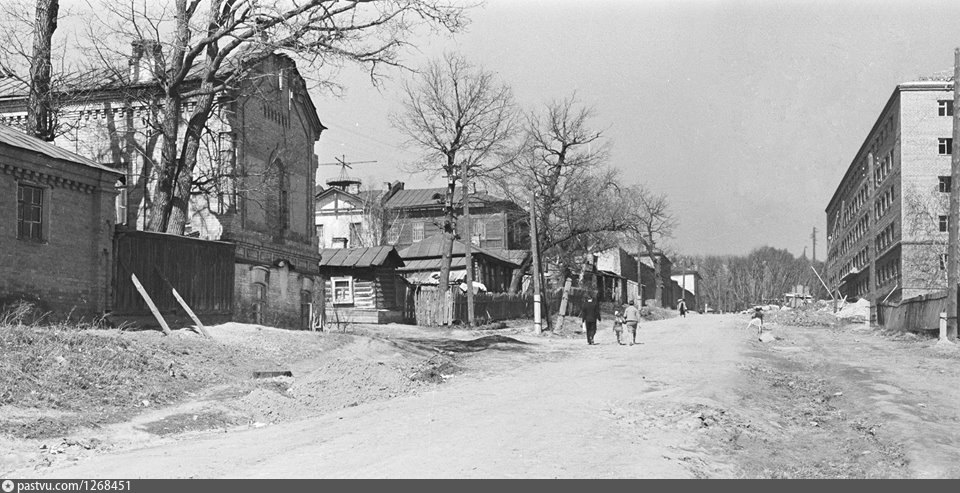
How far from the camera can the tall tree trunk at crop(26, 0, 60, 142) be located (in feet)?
88.9

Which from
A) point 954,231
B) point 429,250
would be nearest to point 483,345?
point 954,231

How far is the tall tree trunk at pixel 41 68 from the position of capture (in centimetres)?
2709

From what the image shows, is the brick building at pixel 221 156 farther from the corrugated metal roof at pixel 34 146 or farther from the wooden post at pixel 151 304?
the corrugated metal roof at pixel 34 146

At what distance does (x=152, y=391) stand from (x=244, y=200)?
56.3 feet

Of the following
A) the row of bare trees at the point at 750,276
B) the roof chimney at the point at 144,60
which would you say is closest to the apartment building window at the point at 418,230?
the roof chimney at the point at 144,60

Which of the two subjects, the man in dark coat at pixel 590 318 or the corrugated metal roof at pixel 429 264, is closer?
the man in dark coat at pixel 590 318

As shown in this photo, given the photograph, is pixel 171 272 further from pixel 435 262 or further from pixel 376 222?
pixel 376 222

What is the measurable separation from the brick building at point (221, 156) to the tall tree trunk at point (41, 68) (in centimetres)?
184

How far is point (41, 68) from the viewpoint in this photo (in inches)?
1079

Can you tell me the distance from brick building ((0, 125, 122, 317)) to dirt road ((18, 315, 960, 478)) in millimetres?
9027

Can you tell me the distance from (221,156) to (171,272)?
7.65m

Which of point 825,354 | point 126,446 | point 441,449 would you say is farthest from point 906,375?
point 126,446

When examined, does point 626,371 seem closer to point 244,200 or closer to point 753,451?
point 753,451
